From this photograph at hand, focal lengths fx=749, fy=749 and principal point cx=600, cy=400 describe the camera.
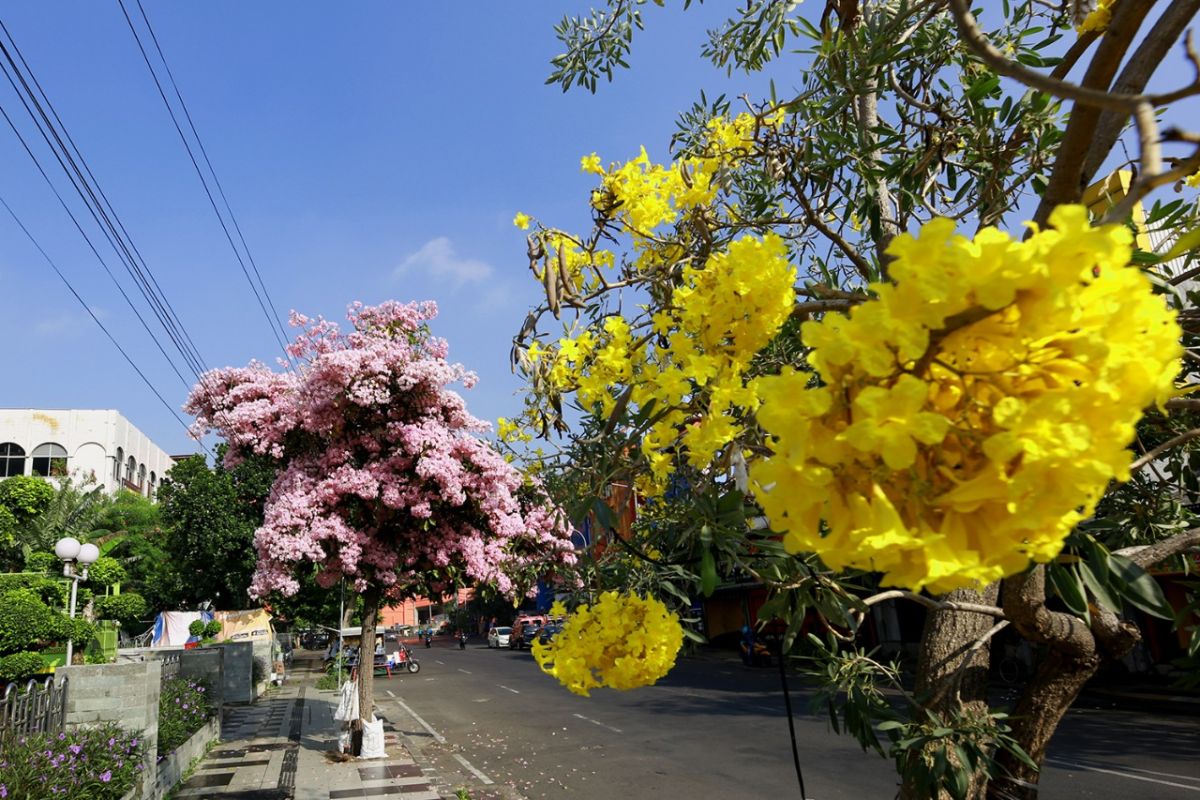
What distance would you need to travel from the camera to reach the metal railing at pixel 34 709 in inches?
191

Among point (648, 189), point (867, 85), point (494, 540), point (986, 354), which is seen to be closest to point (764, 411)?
point (986, 354)

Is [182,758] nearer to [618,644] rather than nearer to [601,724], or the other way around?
[601,724]

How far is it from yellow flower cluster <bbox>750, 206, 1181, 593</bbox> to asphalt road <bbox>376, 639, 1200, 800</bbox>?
6.96 metres

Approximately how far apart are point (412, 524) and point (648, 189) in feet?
17.7

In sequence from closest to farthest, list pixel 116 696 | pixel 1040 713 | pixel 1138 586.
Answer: pixel 1138 586 → pixel 1040 713 → pixel 116 696

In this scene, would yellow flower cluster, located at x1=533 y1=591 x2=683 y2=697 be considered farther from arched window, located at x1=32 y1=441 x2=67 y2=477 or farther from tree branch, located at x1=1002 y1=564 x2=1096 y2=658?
arched window, located at x1=32 y1=441 x2=67 y2=477

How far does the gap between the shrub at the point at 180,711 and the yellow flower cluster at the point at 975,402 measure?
25.6ft

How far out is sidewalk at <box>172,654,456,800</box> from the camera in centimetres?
708

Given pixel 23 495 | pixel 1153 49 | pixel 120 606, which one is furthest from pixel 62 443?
pixel 1153 49

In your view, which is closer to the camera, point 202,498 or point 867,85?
point 867,85

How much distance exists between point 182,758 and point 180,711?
80 cm

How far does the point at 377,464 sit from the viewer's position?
703 centimetres

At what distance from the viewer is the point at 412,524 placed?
729 cm

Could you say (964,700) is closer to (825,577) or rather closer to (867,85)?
(825,577)
